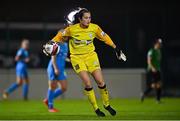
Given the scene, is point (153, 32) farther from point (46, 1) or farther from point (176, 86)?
point (46, 1)

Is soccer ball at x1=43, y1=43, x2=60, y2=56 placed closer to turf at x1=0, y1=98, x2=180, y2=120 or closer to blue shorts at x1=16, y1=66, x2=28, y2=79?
turf at x1=0, y1=98, x2=180, y2=120

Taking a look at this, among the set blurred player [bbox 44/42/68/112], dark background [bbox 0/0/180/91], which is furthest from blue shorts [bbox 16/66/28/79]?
Result: blurred player [bbox 44/42/68/112]

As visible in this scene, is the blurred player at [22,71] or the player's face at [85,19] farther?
the blurred player at [22,71]

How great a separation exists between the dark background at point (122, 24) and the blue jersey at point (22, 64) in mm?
1512

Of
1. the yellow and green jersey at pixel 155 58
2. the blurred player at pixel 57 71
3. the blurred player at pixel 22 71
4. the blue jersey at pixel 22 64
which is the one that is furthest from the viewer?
the blue jersey at pixel 22 64

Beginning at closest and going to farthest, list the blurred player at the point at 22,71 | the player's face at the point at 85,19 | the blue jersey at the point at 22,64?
the player's face at the point at 85,19 < the blurred player at the point at 22,71 < the blue jersey at the point at 22,64

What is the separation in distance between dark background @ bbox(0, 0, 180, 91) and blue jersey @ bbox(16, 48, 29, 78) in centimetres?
151

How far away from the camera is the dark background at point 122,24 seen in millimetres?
24531

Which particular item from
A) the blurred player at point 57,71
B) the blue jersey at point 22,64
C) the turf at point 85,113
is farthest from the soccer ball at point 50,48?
the blue jersey at point 22,64

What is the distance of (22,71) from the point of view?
23016 millimetres

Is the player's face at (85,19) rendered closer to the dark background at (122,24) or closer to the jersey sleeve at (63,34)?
the jersey sleeve at (63,34)

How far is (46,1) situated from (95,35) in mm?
10946

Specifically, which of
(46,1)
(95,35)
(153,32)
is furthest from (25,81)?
(95,35)

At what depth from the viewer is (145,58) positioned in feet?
81.5
